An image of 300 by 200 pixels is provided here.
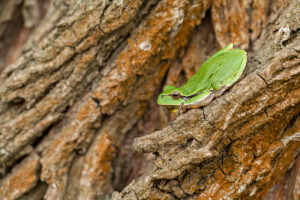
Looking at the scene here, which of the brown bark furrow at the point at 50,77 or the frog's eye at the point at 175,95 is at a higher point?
the brown bark furrow at the point at 50,77

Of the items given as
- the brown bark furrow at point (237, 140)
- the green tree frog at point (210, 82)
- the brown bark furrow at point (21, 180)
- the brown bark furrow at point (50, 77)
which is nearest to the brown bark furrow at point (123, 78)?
the brown bark furrow at point (50, 77)

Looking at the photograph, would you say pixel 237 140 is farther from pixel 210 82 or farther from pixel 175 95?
Result: pixel 175 95

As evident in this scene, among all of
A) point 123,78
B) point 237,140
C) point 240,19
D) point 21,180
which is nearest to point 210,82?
point 237,140

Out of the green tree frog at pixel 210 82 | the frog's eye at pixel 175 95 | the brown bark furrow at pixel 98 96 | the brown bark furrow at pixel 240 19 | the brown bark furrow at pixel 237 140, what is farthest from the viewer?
the brown bark furrow at pixel 240 19

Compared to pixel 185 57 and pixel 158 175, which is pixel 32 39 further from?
pixel 158 175

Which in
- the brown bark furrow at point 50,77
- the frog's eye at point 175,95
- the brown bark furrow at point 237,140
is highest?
the brown bark furrow at point 50,77

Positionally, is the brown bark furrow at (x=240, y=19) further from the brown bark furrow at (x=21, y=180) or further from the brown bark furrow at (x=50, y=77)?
the brown bark furrow at (x=21, y=180)

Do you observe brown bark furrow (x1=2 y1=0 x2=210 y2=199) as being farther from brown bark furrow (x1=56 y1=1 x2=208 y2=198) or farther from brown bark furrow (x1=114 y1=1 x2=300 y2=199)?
brown bark furrow (x1=114 y1=1 x2=300 y2=199)
